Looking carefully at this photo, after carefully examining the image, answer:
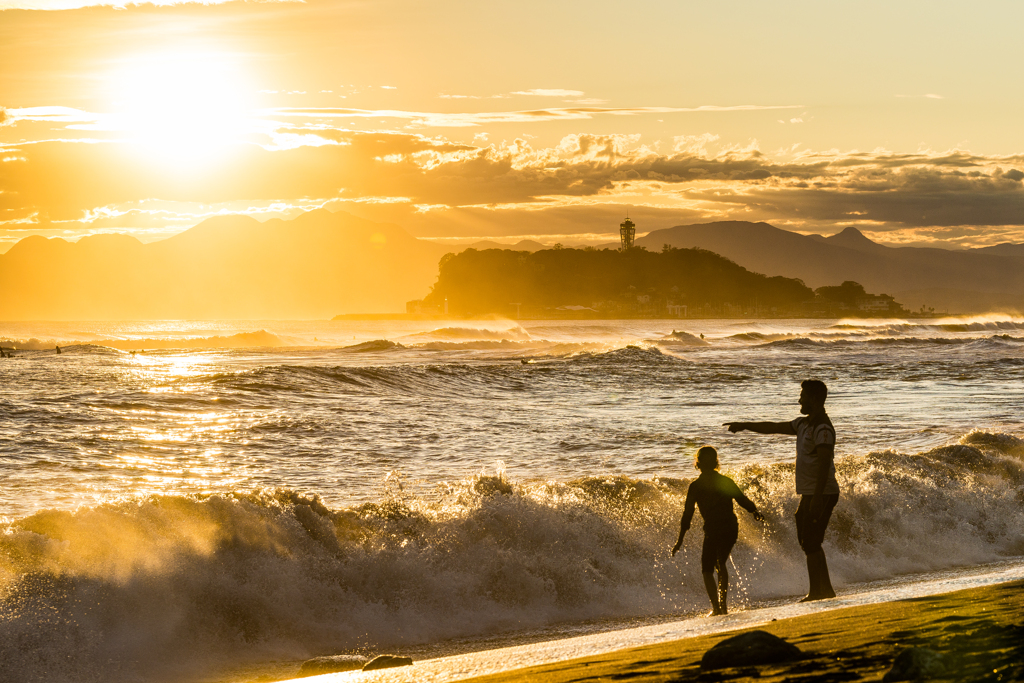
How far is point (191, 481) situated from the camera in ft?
45.7

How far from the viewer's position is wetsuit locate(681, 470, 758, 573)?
793 cm

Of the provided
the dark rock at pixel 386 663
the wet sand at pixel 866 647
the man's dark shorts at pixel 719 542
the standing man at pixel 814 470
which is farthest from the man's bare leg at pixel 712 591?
the dark rock at pixel 386 663

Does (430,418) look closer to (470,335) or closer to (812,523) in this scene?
(812,523)

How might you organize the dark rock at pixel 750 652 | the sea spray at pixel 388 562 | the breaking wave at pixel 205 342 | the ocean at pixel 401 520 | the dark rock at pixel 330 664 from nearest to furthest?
the dark rock at pixel 750 652 → the dark rock at pixel 330 664 → the sea spray at pixel 388 562 → the ocean at pixel 401 520 → the breaking wave at pixel 205 342

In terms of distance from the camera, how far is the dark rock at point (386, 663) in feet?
22.9

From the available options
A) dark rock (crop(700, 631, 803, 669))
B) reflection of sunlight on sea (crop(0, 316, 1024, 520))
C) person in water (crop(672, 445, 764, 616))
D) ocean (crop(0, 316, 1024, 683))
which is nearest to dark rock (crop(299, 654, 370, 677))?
ocean (crop(0, 316, 1024, 683))

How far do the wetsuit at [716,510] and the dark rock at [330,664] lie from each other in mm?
3387

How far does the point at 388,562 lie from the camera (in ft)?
31.9

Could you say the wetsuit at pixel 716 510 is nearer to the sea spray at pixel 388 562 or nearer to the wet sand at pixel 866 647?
the wet sand at pixel 866 647

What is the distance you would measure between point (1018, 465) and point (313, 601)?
41.7ft

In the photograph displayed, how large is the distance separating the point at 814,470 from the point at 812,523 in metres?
0.53

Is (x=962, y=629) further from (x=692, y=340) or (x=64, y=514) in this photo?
(x=692, y=340)

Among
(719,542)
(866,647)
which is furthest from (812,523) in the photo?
(866,647)

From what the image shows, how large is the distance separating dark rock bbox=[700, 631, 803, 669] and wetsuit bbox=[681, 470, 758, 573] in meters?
3.07
